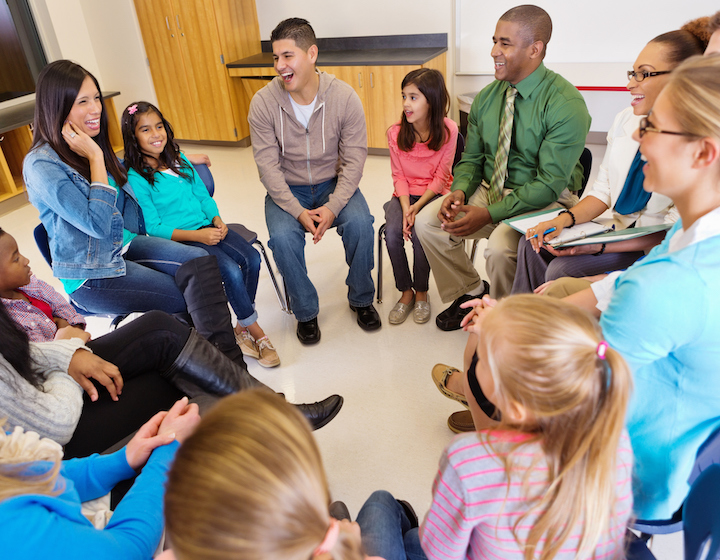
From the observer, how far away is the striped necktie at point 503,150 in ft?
7.34

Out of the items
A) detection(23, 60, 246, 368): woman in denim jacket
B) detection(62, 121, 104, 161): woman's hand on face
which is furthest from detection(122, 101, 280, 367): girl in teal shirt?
detection(62, 121, 104, 161): woman's hand on face

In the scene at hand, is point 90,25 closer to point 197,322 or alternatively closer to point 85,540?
point 197,322

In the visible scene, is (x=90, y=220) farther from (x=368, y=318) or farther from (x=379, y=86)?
(x=379, y=86)

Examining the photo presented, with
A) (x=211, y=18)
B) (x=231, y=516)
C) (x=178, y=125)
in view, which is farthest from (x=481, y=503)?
(x=178, y=125)

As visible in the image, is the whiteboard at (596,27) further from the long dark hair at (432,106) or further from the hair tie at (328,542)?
the hair tie at (328,542)

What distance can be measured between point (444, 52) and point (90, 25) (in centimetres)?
350

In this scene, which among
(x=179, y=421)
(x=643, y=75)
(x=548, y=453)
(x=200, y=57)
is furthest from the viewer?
(x=200, y=57)

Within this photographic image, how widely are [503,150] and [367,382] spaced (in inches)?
47.3

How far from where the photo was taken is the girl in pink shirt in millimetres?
2359

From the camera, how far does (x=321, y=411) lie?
5.82 ft

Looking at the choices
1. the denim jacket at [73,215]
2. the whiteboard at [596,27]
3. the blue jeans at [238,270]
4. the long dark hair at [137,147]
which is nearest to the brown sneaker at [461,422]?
the blue jeans at [238,270]

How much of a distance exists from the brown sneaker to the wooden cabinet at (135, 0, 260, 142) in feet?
13.3

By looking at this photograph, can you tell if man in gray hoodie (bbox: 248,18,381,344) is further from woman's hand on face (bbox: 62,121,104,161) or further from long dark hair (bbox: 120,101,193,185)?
woman's hand on face (bbox: 62,121,104,161)

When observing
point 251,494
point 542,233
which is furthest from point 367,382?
point 251,494
